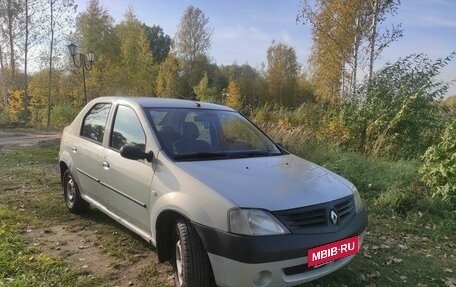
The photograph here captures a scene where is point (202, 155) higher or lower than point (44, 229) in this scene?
higher

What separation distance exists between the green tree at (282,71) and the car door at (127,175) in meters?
44.7

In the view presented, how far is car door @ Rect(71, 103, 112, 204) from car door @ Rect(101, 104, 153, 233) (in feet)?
0.76

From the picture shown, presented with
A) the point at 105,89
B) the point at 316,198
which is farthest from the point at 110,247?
the point at 105,89

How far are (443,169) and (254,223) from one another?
4428 millimetres

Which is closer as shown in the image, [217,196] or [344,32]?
[217,196]

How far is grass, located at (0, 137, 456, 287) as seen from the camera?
144 inches

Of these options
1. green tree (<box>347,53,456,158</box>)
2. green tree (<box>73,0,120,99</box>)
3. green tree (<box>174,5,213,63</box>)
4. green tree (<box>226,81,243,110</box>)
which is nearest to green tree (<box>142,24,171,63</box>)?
green tree (<box>174,5,213,63</box>)

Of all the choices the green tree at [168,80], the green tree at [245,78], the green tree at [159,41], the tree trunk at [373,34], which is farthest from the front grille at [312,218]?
the green tree at [159,41]

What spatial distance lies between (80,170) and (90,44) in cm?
2683

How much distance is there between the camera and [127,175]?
12.5 feet

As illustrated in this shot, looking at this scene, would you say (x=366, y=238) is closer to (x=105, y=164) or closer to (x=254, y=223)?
(x=254, y=223)

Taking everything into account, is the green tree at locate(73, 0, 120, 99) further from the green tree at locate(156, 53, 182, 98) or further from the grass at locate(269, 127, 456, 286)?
the grass at locate(269, 127, 456, 286)

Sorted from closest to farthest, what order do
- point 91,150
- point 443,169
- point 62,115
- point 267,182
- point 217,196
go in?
point 217,196
point 267,182
point 91,150
point 443,169
point 62,115

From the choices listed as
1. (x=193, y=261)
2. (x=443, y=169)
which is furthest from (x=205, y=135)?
(x=443, y=169)
